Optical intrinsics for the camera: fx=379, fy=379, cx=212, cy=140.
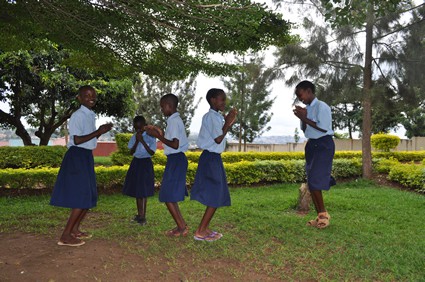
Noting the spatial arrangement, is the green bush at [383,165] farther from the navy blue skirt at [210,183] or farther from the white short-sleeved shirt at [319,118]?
the navy blue skirt at [210,183]

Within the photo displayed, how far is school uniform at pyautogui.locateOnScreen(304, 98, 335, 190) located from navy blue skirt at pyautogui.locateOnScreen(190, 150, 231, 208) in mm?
1319

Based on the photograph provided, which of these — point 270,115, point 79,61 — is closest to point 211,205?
point 79,61

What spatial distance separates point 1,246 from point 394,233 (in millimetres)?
5088

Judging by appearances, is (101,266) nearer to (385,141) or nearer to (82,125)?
(82,125)

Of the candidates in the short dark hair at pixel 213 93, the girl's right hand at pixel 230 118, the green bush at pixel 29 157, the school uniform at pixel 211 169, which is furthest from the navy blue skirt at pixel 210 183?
the green bush at pixel 29 157

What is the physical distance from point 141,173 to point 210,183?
52.6 inches

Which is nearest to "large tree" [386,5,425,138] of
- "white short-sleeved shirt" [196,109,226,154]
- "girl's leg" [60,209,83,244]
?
"white short-sleeved shirt" [196,109,226,154]

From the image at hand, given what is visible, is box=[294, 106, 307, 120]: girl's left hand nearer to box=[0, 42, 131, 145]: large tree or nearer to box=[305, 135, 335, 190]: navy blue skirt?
box=[305, 135, 335, 190]: navy blue skirt

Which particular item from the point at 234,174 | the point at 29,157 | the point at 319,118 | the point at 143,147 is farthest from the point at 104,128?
the point at 29,157

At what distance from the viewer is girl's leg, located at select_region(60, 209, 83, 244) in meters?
4.18

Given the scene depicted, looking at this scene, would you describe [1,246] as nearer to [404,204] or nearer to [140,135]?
[140,135]

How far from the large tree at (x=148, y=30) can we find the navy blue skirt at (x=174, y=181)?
158 centimetres

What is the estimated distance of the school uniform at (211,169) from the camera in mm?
4414

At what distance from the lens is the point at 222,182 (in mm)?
4504
